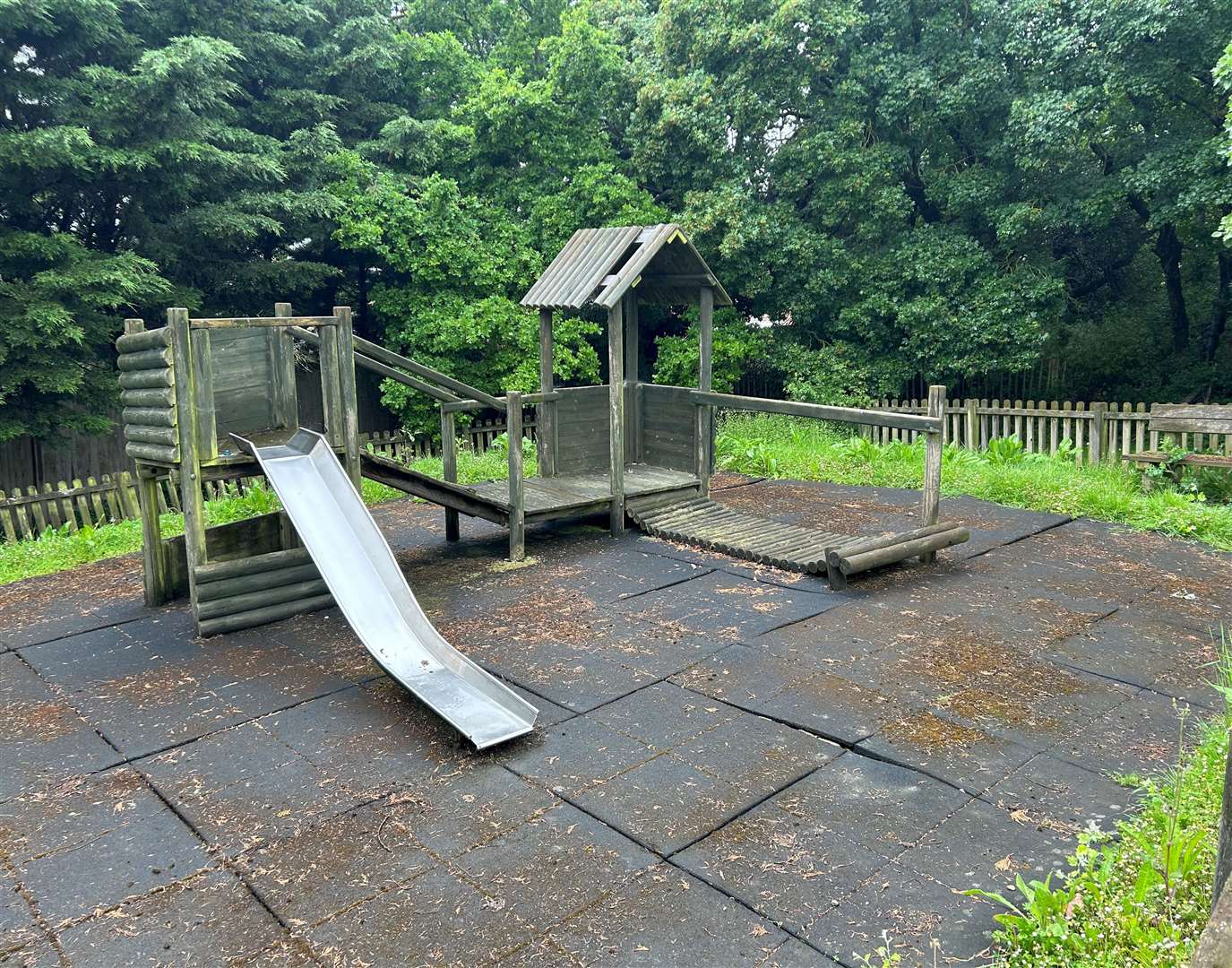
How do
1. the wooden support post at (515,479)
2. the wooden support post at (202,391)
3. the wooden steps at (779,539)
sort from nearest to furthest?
1. the wooden support post at (202,391)
2. the wooden steps at (779,539)
3. the wooden support post at (515,479)

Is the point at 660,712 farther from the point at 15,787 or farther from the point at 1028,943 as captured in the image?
the point at 15,787

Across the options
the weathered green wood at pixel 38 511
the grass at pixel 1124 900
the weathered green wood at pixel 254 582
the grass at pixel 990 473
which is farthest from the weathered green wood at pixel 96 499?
the grass at pixel 1124 900

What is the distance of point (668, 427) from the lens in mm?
9805

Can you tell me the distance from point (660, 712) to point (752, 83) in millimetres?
13289

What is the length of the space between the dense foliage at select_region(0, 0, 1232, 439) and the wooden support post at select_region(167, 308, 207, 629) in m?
6.55

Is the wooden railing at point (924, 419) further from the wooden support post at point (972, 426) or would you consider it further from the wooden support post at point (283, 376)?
the wooden support post at point (972, 426)

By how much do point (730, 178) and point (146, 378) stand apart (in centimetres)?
1177

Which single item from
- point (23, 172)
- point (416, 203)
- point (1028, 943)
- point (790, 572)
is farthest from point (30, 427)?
point (1028, 943)

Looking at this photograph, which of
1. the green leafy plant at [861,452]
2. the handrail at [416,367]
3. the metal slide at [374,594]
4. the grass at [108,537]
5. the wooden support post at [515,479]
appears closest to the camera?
the metal slide at [374,594]

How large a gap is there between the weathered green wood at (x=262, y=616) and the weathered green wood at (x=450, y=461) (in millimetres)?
1613

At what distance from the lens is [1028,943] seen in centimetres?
291

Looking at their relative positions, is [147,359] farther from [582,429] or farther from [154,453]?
[582,429]

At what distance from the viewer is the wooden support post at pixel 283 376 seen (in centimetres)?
747

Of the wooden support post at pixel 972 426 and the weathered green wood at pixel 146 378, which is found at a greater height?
the weathered green wood at pixel 146 378
